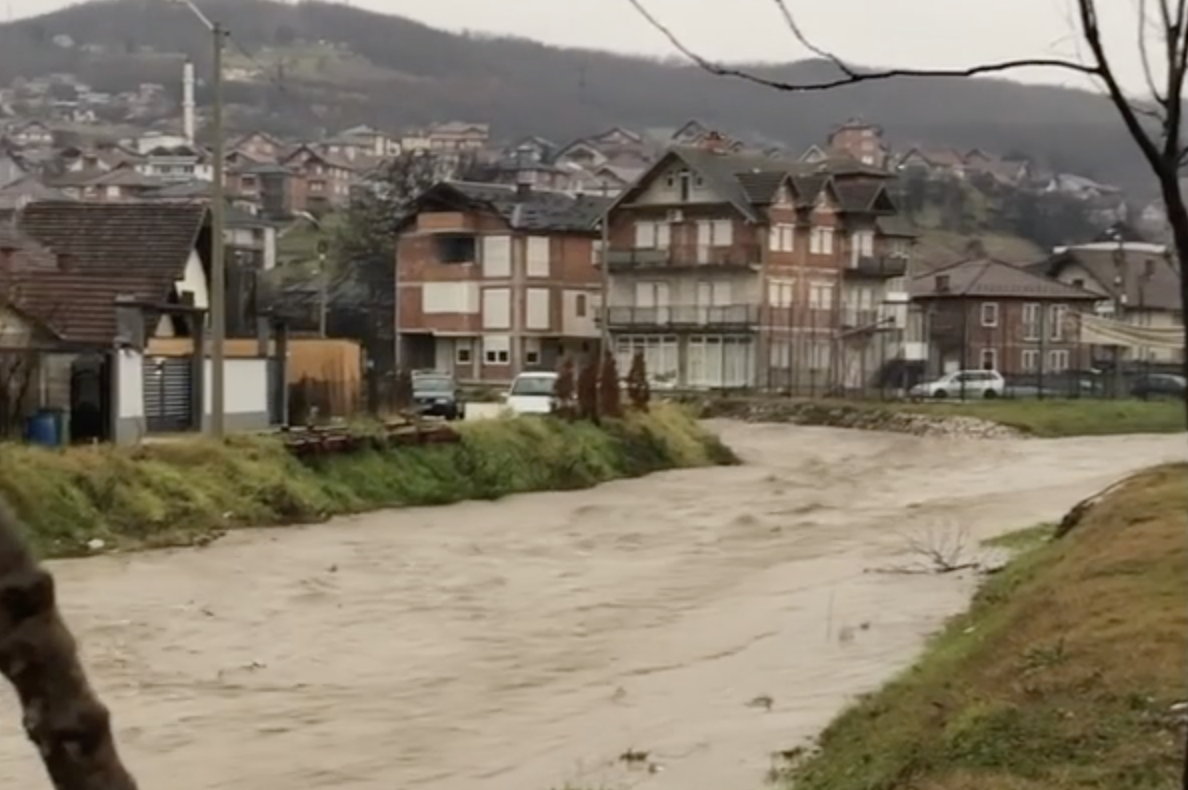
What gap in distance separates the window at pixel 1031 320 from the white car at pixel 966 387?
8.35 m

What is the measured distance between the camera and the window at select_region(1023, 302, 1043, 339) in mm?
79438

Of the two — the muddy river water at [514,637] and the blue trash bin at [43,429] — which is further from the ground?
the blue trash bin at [43,429]

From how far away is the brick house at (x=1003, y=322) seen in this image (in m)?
79.1

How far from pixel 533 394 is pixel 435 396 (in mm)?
3573

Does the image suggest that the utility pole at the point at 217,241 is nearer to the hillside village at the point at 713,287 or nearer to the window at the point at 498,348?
the hillside village at the point at 713,287

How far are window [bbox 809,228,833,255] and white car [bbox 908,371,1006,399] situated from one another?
20.4 ft

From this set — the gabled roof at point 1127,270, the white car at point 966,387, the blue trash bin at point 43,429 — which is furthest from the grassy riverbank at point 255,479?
the gabled roof at point 1127,270

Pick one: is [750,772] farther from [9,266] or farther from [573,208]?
[573,208]

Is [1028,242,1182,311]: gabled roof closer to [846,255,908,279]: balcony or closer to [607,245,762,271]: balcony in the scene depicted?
[846,255,908,279]: balcony

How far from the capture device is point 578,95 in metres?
195

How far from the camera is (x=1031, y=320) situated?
79.9 metres

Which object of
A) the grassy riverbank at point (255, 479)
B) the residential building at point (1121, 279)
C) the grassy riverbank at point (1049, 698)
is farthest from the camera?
the residential building at point (1121, 279)

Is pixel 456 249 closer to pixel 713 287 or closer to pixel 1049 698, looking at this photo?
pixel 713 287

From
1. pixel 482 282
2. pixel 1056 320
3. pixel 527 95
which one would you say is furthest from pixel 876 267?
pixel 527 95
